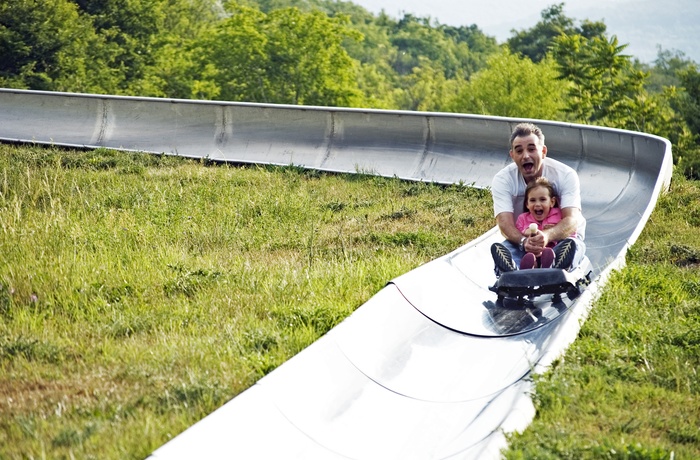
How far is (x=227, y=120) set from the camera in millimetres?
15508

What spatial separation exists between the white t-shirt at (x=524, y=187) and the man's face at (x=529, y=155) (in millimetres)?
108

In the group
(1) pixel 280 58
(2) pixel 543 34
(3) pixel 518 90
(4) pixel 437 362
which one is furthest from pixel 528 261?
(2) pixel 543 34

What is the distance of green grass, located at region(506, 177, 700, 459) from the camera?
4.05 metres

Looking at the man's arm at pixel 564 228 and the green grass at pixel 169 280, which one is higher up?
the man's arm at pixel 564 228

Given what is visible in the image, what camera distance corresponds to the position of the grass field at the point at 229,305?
14.5 ft

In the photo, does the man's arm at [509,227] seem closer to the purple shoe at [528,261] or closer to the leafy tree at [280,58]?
the purple shoe at [528,261]

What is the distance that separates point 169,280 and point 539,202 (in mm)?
2932

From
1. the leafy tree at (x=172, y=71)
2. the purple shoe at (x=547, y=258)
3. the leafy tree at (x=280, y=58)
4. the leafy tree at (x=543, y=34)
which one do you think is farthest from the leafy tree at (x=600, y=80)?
the purple shoe at (x=547, y=258)

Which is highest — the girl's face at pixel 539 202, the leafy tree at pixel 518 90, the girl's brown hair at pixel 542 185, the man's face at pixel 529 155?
the man's face at pixel 529 155

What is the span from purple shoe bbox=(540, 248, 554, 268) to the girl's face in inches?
19.3

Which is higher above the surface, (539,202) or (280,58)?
(539,202)

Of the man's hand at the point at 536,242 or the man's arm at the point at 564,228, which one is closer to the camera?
the man's hand at the point at 536,242

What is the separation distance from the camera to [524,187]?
23.4 ft

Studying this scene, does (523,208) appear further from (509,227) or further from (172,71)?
(172,71)
